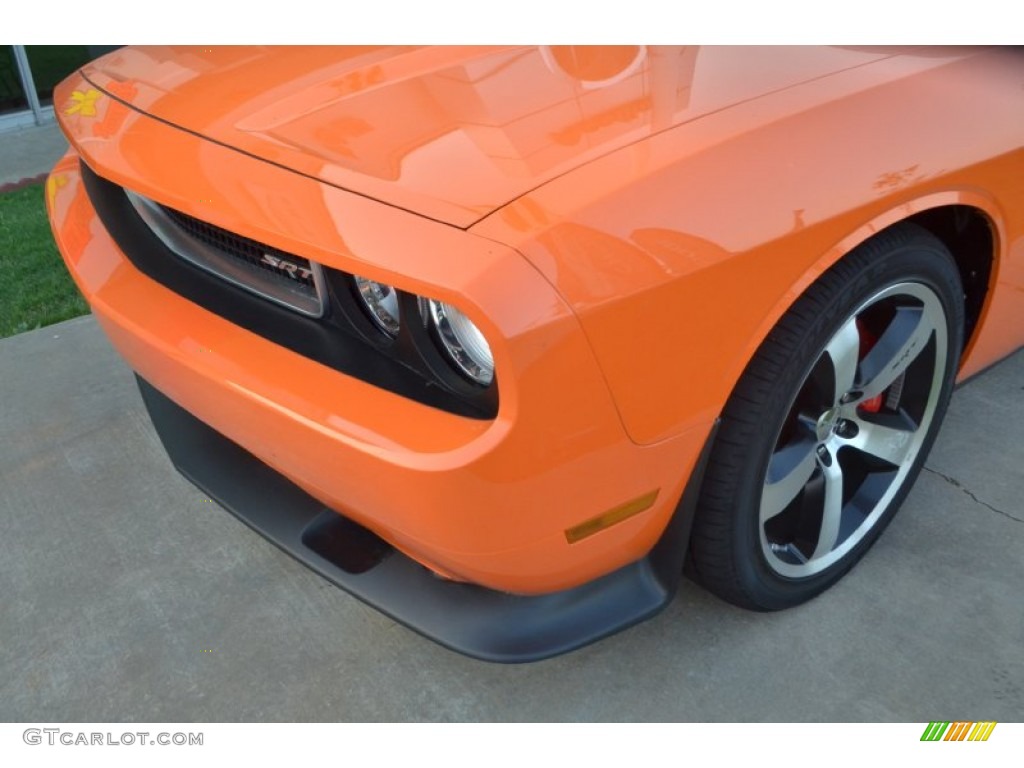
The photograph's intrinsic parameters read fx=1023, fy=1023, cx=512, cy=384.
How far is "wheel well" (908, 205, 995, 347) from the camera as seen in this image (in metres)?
2.06

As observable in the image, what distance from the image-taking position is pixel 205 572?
2.37m

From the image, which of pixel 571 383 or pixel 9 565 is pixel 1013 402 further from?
pixel 9 565

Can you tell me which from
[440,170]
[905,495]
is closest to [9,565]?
[440,170]

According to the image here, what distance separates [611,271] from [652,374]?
0.60ft

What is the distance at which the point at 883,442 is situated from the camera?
2.22 meters

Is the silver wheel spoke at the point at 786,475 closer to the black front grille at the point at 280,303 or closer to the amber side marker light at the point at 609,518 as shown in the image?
the amber side marker light at the point at 609,518

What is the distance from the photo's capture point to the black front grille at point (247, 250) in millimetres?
1842

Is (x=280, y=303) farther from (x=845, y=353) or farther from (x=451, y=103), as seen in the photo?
(x=845, y=353)

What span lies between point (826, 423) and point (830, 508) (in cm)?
18

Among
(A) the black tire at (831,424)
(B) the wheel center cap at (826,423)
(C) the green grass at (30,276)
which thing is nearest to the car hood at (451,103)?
(A) the black tire at (831,424)
